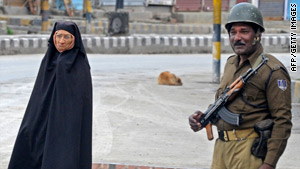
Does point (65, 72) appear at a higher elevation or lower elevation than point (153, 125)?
higher

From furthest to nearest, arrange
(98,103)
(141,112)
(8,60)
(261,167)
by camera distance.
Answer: (8,60)
(98,103)
(141,112)
(261,167)

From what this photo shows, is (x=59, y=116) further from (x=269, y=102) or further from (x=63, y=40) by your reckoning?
(x=269, y=102)

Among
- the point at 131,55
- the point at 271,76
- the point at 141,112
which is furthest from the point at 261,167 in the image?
the point at 131,55

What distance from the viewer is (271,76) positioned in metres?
3.70

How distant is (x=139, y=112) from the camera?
10.1 meters

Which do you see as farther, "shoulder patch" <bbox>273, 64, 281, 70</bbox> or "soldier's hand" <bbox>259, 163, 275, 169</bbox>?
"shoulder patch" <bbox>273, 64, 281, 70</bbox>

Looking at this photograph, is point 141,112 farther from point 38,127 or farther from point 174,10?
point 174,10

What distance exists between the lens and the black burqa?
17.0ft

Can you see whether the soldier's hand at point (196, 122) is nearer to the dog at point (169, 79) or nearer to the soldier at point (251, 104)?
the soldier at point (251, 104)

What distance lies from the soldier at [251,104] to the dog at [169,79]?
922 centimetres

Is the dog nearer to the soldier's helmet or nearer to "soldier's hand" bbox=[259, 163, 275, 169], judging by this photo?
the soldier's helmet

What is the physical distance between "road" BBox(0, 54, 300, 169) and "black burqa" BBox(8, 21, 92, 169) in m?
1.60

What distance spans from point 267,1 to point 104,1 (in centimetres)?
900

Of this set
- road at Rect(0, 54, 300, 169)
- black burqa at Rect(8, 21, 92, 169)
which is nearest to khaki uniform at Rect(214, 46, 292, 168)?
black burqa at Rect(8, 21, 92, 169)
